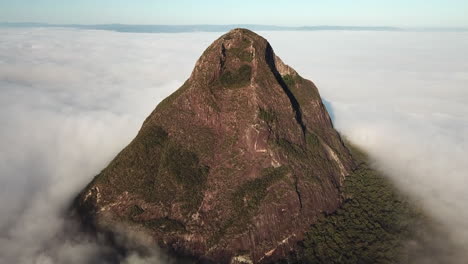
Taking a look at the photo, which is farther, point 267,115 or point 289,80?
point 289,80

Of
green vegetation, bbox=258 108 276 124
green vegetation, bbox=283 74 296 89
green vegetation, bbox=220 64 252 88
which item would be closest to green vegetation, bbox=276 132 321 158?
green vegetation, bbox=258 108 276 124

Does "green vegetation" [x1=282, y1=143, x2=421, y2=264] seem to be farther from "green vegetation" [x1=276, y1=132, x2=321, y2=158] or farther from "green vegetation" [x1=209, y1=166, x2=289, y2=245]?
"green vegetation" [x1=276, y1=132, x2=321, y2=158]

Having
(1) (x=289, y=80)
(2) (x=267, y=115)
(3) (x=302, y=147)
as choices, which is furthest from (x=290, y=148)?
(1) (x=289, y=80)

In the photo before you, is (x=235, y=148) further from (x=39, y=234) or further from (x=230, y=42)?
(x=39, y=234)

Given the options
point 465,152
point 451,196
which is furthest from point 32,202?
point 465,152

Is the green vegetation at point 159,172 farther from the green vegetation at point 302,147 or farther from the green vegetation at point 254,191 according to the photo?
the green vegetation at point 302,147

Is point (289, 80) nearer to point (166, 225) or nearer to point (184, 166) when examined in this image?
point (184, 166)
